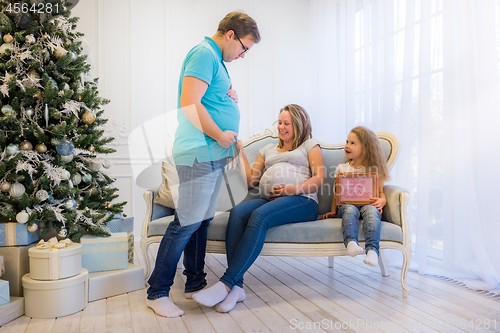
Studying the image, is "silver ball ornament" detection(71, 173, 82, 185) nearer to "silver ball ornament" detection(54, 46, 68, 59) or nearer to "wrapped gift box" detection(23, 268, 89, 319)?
"wrapped gift box" detection(23, 268, 89, 319)

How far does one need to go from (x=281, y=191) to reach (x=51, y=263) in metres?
1.13

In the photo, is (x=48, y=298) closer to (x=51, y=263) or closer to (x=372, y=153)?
(x=51, y=263)

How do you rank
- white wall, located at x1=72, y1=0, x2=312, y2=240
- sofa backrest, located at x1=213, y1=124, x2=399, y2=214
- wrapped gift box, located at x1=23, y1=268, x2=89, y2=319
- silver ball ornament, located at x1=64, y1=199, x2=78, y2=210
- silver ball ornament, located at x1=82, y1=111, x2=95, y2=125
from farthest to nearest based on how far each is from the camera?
white wall, located at x1=72, y1=0, x2=312, y2=240 < sofa backrest, located at x1=213, y1=124, x2=399, y2=214 < silver ball ornament, located at x1=82, y1=111, x2=95, y2=125 < silver ball ornament, located at x1=64, y1=199, x2=78, y2=210 < wrapped gift box, located at x1=23, y1=268, x2=89, y2=319

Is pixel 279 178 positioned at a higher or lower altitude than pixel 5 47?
lower

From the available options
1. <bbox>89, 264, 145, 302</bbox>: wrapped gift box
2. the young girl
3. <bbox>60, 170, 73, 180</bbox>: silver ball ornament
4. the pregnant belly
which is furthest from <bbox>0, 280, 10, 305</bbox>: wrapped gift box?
the young girl

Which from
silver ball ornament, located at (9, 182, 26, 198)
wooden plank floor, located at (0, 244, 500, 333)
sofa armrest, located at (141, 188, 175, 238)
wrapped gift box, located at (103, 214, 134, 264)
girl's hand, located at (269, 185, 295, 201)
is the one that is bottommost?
wooden plank floor, located at (0, 244, 500, 333)

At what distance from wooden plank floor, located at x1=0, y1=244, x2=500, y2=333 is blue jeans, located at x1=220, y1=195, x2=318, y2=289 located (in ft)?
0.66

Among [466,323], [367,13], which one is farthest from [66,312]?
[367,13]

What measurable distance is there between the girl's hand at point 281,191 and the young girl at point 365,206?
282 millimetres

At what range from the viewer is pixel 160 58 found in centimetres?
325

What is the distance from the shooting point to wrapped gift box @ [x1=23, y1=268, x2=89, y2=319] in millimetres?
1504

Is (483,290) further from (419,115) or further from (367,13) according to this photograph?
(367,13)

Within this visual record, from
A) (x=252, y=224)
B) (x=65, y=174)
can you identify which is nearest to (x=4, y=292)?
(x=65, y=174)

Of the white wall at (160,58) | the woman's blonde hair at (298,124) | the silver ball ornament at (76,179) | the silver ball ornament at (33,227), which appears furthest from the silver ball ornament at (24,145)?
the white wall at (160,58)
